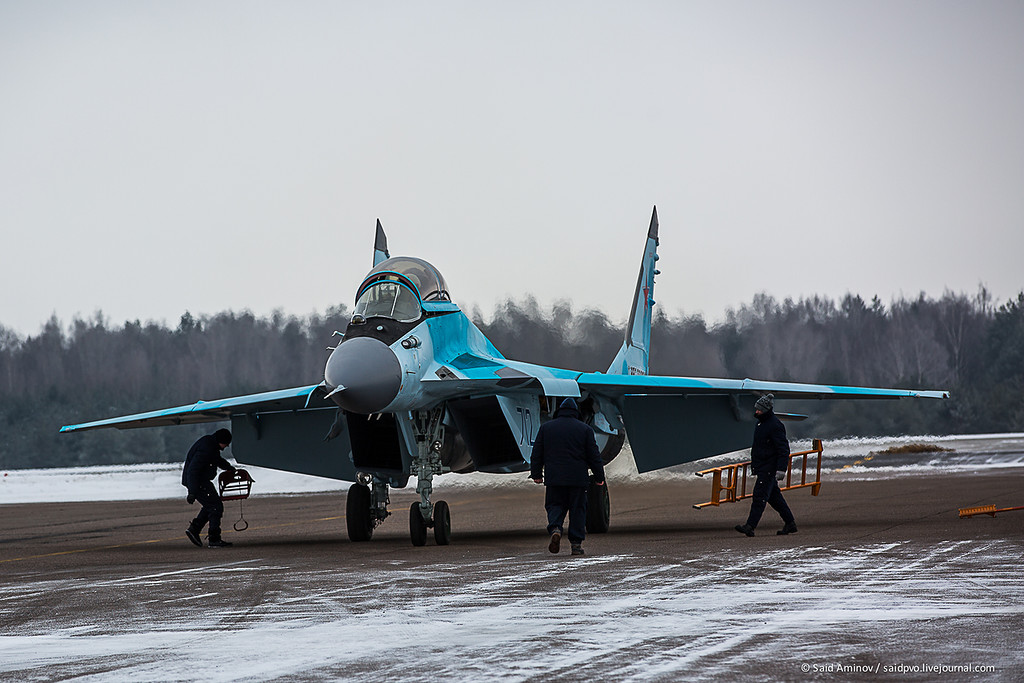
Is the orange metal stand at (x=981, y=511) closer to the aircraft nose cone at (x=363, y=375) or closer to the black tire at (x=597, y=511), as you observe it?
the black tire at (x=597, y=511)

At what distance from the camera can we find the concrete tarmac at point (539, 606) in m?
5.43

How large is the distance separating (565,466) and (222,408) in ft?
19.8

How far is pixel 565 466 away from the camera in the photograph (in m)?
11.4

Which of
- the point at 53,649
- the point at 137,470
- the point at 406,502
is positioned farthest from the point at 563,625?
the point at 137,470

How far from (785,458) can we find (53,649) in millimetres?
8885

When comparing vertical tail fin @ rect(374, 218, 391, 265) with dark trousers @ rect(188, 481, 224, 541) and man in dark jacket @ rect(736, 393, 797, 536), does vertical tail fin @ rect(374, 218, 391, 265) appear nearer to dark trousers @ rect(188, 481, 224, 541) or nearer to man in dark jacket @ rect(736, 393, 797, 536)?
dark trousers @ rect(188, 481, 224, 541)

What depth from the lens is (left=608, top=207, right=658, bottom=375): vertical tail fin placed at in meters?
19.6

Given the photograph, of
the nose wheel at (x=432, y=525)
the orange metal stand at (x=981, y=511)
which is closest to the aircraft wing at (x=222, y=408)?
the nose wheel at (x=432, y=525)

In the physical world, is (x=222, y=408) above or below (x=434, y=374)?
below

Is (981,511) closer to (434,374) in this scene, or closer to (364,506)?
(434,374)

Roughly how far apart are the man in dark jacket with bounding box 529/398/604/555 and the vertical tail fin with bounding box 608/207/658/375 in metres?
7.75

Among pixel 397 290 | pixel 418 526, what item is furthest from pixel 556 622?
pixel 397 290

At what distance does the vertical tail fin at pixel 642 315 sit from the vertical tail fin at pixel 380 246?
4935 mm

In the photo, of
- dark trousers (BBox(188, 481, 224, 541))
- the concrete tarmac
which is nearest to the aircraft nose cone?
the concrete tarmac
